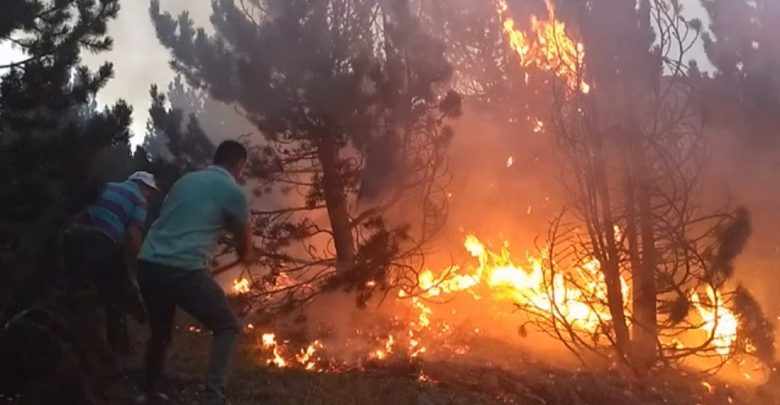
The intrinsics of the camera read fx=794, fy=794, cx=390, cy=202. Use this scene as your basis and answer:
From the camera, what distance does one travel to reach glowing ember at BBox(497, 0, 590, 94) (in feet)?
35.4

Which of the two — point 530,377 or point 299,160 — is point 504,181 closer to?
point 299,160

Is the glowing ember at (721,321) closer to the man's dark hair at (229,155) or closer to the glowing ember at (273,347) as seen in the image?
the glowing ember at (273,347)

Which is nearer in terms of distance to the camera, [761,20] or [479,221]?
[479,221]

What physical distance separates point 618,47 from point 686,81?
39.9 inches

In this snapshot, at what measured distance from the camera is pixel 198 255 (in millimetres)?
5008

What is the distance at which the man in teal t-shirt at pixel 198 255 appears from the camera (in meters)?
4.96

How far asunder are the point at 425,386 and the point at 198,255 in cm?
343

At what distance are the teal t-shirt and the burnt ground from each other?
129 cm

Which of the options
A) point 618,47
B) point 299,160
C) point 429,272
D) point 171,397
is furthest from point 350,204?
point 171,397

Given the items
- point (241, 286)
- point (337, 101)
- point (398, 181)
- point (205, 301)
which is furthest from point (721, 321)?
point (205, 301)

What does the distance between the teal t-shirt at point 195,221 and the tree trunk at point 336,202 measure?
599 centimetres

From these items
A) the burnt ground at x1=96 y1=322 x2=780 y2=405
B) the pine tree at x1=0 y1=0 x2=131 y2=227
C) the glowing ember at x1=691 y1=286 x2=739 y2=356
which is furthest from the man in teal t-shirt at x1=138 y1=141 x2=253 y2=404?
the glowing ember at x1=691 y1=286 x2=739 y2=356

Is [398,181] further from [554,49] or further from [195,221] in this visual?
[195,221]

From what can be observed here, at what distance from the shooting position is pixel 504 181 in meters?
15.4
